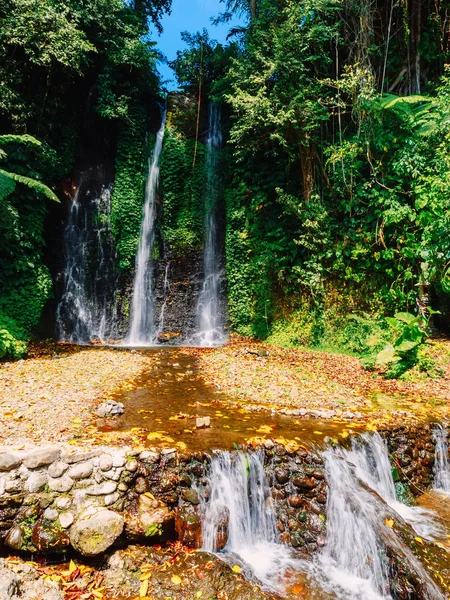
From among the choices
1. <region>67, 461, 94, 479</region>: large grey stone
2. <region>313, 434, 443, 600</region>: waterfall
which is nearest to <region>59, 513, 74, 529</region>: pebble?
<region>67, 461, 94, 479</region>: large grey stone

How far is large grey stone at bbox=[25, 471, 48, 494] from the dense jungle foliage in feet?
20.8

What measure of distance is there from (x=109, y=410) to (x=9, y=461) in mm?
1646

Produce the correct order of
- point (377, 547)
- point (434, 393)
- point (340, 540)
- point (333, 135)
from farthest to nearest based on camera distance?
A: 1. point (333, 135)
2. point (434, 393)
3. point (340, 540)
4. point (377, 547)

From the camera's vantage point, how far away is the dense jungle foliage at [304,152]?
8.88m

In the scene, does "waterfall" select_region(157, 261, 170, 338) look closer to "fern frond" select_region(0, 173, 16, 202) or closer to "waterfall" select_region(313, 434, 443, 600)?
"fern frond" select_region(0, 173, 16, 202)

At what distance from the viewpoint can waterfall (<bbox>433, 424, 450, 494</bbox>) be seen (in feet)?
15.7

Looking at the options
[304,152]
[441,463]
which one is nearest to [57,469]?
[441,463]

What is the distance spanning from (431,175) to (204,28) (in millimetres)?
11627

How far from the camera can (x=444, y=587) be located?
291cm

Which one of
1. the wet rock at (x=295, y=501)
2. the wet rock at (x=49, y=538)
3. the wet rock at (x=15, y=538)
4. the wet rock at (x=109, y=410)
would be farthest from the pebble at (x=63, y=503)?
the wet rock at (x=295, y=501)

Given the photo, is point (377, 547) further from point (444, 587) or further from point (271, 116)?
point (271, 116)

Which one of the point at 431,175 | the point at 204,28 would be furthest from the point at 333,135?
the point at 204,28

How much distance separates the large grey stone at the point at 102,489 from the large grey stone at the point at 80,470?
0.13 m

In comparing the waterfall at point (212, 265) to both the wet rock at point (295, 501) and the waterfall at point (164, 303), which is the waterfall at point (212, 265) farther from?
the wet rock at point (295, 501)
